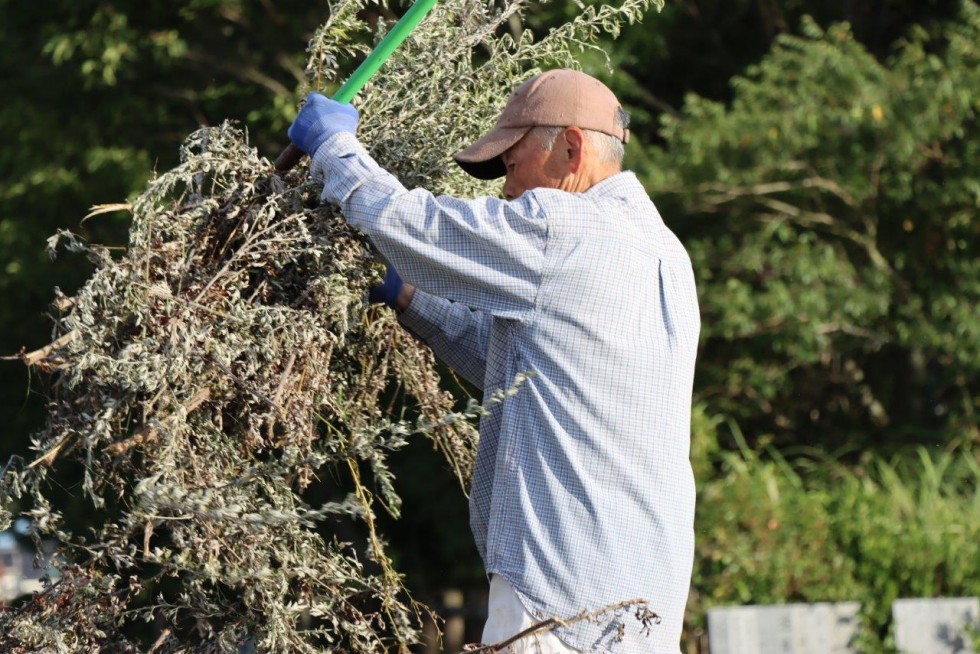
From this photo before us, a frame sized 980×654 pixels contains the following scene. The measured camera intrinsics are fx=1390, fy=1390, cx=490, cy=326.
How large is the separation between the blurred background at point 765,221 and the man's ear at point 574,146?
473 cm

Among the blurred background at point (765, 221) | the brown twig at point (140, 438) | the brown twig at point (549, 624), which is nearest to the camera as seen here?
the brown twig at point (549, 624)

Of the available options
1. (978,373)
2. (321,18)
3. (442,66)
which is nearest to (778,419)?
(978,373)

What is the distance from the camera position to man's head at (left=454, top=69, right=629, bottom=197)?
2.92 metres

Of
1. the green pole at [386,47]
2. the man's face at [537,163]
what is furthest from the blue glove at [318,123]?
the man's face at [537,163]

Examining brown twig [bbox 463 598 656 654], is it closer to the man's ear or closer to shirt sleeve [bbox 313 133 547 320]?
shirt sleeve [bbox 313 133 547 320]

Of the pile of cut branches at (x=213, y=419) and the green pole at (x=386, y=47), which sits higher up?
the green pole at (x=386, y=47)

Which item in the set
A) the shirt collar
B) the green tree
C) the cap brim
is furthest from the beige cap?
the green tree

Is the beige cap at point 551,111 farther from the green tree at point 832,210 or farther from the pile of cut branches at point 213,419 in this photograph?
the green tree at point 832,210

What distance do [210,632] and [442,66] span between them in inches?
55.5

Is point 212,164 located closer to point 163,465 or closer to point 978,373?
point 163,465

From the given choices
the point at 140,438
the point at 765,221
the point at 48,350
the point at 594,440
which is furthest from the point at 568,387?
the point at 765,221

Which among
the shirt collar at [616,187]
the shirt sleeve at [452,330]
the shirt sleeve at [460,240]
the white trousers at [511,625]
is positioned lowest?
the white trousers at [511,625]

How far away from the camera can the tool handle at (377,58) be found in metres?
3.02

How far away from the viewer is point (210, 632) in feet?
9.13
